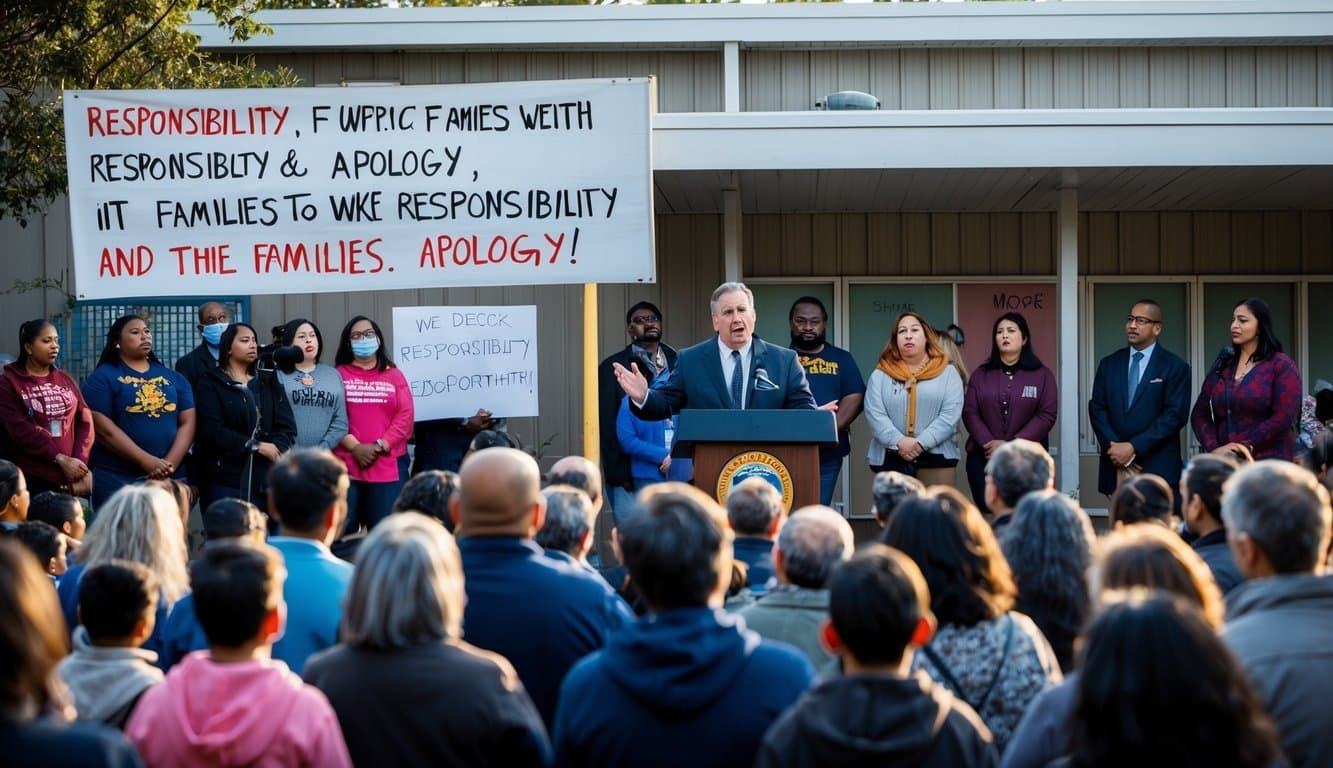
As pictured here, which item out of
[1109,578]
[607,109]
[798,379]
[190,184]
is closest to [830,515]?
[1109,578]

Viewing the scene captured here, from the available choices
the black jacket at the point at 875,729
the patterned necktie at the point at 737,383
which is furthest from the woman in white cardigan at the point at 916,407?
the black jacket at the point at 875,729

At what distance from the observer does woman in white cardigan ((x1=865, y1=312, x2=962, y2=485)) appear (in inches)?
349

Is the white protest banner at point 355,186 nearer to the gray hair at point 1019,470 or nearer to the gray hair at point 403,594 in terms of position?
the gray hair at point 1019,470

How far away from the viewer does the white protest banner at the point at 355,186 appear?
7852 mm

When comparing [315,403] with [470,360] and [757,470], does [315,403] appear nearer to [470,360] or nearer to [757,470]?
[470,360]

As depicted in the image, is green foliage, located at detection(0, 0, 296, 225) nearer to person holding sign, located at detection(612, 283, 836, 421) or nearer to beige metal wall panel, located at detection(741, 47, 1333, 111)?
person holding sign, located at detection(612, 283, 836, 421)

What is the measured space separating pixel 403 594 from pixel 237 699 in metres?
0.42

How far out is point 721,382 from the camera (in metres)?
6.98

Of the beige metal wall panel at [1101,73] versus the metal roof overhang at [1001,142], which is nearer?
the metal roof overhang at [1001,142]

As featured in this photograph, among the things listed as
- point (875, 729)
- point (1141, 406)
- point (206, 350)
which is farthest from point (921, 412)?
point (875, 729)

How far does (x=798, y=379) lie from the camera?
706cm

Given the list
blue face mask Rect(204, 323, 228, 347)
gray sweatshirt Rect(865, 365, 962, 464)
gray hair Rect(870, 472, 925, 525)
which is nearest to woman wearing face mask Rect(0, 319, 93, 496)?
blue face mask Rect(204, 323, 228, 347)

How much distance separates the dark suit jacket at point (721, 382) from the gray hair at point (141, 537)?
2.78 metres

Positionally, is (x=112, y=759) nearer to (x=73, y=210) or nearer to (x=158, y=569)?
(x=158, y=569)
